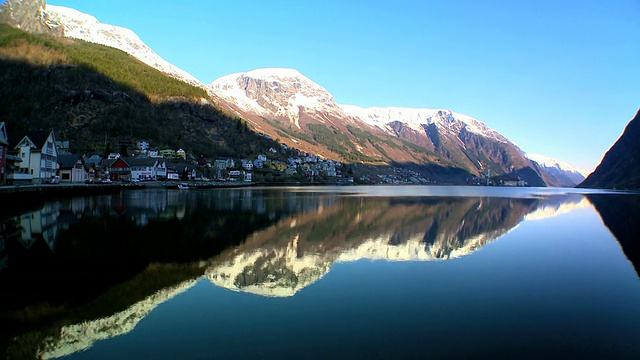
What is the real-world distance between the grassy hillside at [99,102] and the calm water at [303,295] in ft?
387

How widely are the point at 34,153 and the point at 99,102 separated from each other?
99.4 m

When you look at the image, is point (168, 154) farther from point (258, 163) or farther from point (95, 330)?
point (95, 330)

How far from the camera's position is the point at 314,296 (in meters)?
13.9

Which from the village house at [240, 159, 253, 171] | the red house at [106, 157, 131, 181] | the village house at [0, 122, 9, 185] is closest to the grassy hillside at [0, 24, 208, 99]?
the village house at [240, 159, 253, 171]

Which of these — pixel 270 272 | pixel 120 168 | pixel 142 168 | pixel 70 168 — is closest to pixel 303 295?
pixel 270 272

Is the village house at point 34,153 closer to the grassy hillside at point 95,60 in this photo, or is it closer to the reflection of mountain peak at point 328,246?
the reflection of mountain peak at point 328,246

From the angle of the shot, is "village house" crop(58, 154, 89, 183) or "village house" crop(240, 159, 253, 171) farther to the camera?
"village house" crop(240, 159, 253, 171)

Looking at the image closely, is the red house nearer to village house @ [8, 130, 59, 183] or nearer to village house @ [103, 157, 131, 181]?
village house @ [103, 157, 131, 181]

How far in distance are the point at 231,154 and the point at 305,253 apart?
495 ft

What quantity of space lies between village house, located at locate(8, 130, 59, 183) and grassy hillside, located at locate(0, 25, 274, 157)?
61865 millimetres

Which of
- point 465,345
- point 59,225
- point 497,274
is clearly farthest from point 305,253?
point 59,225

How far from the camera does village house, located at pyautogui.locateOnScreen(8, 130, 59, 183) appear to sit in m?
54.2

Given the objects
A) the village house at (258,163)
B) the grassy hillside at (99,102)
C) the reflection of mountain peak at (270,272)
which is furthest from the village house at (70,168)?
the village house at (258,163)

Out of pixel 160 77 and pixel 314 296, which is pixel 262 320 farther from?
pixel 160 77
